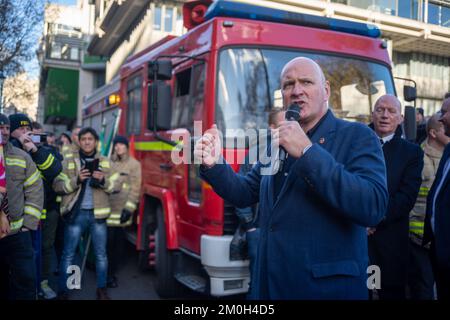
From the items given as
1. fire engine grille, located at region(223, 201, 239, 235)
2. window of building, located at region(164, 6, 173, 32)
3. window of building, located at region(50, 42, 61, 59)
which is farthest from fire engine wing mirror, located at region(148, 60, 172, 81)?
window of building, located at region(50, 42, 61, 59)

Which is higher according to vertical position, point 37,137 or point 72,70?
point 72,70

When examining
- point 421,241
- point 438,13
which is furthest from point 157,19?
point 421,241

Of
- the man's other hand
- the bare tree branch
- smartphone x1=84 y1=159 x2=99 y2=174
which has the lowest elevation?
smartphone x1=84 y1=159 x2=99 y2=174

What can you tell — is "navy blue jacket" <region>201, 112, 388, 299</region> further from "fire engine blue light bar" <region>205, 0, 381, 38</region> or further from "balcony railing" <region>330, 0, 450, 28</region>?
"balcony railing" <region>330, 0, 450, 28</region>

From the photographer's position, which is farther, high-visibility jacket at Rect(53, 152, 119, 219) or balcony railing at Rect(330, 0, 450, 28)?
high-visibility jacket at Rect(53, 152, 119, 219)

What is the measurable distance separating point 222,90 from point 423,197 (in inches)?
86.0

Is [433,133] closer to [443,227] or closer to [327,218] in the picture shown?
[443,227]

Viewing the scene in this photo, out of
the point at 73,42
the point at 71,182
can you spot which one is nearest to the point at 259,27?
the point at 71,182

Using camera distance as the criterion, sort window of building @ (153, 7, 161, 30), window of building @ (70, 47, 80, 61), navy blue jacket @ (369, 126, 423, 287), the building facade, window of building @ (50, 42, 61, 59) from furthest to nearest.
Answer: window of building @ (70, 47, 80, 61) → window of building @ (50, 42, 61, 59) → the building facade → window of building @ (153, 7, 161, 30) → navy blue jacket @ (369, 126, 423, 287)

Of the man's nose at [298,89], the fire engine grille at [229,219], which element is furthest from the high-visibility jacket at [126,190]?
the man's nose at [298,89]

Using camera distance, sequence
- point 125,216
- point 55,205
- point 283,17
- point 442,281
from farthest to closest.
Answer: point 125,216 → point 55,205 → point 283,17 → point 442,281

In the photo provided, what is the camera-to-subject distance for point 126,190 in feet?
19.5

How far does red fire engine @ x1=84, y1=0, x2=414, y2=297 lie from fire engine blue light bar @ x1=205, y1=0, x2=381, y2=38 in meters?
0.01

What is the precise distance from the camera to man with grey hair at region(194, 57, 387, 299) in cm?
179
